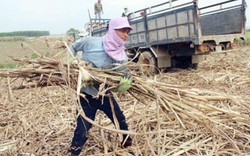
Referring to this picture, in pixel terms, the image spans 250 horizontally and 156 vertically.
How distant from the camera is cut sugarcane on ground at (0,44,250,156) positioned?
9.89 ft

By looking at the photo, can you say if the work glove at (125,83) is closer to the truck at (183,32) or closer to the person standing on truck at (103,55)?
the person standing on truck at (103,55)

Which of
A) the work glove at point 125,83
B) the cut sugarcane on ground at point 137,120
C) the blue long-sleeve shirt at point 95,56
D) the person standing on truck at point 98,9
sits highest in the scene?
the person standing on truck at point 98,9

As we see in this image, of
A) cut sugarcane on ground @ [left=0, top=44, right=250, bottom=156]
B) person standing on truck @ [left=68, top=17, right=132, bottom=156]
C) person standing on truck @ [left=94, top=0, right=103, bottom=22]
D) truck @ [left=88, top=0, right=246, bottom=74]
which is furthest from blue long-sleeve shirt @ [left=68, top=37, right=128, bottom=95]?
person standing on truck @ [left=94, top=0, right=103, bottom=22]

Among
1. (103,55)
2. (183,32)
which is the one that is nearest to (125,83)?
(103,55)

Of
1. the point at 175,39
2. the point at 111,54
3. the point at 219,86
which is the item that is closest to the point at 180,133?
the point at 111,54

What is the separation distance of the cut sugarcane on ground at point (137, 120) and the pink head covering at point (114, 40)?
0.62 ft

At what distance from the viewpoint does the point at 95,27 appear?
36.2 ft

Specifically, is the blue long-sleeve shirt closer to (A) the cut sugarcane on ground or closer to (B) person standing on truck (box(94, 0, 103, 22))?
(A) the cut sugarcane on ground

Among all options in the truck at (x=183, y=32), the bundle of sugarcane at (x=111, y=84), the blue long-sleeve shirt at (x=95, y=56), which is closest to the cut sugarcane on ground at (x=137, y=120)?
the bundle of sugarcane at (x=111, y=84)

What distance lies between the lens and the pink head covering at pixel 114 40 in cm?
307

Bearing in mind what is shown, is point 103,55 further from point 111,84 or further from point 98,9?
point 98,9

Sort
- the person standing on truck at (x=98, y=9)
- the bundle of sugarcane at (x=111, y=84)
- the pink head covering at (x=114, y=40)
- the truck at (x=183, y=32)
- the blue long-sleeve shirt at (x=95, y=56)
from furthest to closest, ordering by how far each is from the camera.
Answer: the person standing on truck at (x=98, y=9) < the truck at (x=183, y=32) < the blue long-sleeve shirt at (x=95, y=56) < the pink head covering at (x=114, y=40) < the bundle of sugarcane at (x=111, y=84)

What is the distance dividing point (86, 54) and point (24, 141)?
5.16 feet

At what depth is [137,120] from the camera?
429cm
